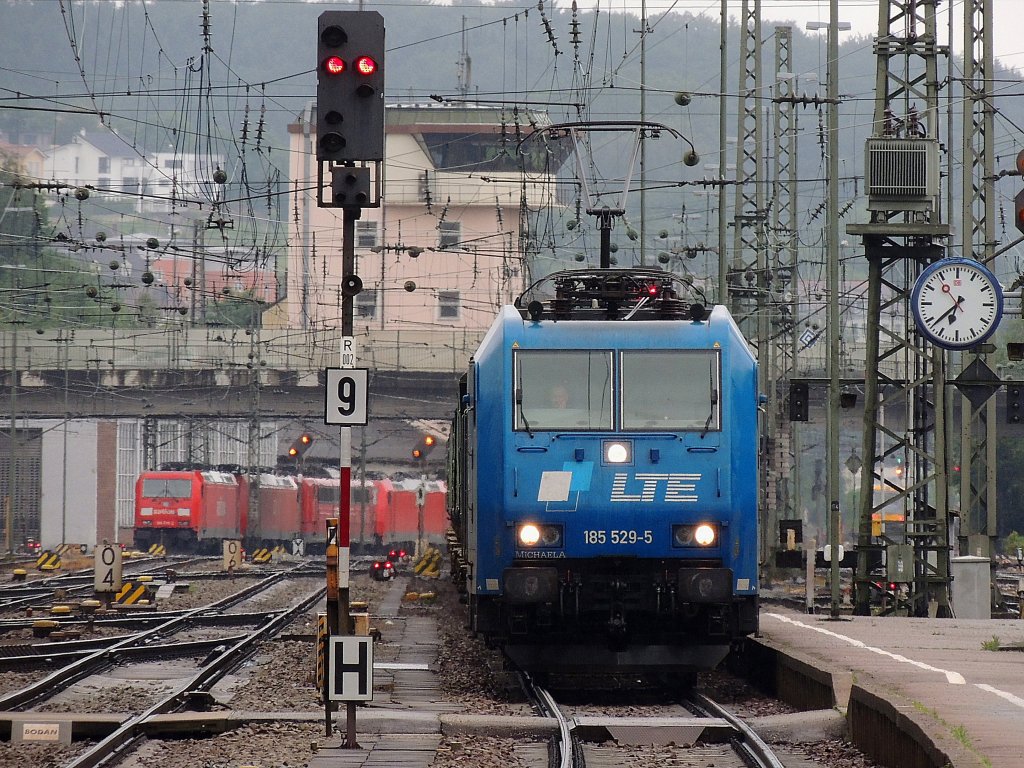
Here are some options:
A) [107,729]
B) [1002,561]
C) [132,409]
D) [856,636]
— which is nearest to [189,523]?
[132,409]

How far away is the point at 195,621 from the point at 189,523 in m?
33.7

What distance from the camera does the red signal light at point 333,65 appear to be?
11.8 meters

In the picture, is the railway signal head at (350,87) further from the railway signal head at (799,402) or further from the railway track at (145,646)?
the railway signal head at (799,402)

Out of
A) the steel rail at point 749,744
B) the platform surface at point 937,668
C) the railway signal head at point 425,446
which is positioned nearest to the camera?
the platform surface at point 937,668

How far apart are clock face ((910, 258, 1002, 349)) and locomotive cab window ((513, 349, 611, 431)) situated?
8.97 meters

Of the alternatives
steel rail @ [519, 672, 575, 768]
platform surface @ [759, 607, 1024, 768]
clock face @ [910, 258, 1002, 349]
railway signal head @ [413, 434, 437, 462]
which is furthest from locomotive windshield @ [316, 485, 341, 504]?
steel rail @ [519, 672, 575, 768]

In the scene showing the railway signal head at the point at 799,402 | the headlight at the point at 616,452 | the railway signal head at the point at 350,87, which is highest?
the railway signal head at the point at 350,87

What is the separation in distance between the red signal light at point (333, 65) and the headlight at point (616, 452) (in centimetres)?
417

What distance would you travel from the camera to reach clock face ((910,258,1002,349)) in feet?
72.7

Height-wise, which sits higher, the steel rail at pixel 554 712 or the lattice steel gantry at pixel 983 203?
the lattice steel gantry at pixel 983 203

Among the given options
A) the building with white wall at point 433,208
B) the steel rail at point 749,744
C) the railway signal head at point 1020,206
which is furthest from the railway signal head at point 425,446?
Result: the steel rail at point 749,744

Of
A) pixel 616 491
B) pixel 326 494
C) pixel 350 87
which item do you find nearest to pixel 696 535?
pixel 616 491

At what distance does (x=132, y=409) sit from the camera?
6266 cm

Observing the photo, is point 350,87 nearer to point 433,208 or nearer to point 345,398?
→ point 345,398
